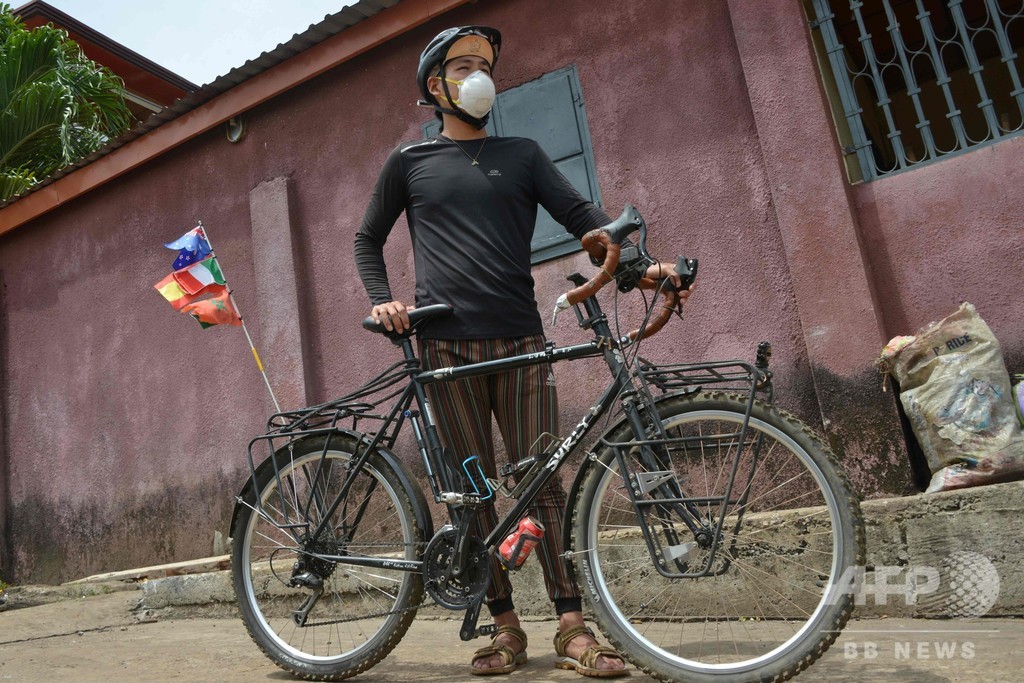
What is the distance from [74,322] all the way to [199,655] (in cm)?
481

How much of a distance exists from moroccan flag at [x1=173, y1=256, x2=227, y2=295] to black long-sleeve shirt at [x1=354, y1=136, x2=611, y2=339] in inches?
119

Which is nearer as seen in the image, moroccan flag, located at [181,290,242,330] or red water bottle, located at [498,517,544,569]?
red water bottle, located at [498,517,544,569]

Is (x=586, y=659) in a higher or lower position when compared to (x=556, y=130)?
lower

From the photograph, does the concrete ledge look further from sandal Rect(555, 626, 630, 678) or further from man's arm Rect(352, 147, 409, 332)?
man's arm Rect(352, 147, 409, 332)

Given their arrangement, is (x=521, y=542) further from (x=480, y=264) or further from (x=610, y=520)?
(x=480, y=264)

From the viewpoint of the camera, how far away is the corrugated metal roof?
5609 mm

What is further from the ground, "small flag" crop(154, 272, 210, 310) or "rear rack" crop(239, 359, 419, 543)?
"small flag" crop(154, 272, 210, 310)

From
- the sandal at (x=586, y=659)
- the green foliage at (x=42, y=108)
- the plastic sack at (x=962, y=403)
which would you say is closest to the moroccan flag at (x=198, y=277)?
the sandal at (x=586, y=659)

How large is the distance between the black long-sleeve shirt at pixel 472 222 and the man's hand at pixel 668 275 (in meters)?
0.38

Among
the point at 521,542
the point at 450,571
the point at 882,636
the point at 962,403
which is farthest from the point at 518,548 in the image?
the point at 962,403

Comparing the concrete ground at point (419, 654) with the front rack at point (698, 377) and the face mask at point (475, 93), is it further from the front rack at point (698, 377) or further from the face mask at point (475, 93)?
the face mask at point (475, 93)

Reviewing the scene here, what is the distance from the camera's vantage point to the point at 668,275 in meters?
2.49

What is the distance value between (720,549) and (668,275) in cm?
79

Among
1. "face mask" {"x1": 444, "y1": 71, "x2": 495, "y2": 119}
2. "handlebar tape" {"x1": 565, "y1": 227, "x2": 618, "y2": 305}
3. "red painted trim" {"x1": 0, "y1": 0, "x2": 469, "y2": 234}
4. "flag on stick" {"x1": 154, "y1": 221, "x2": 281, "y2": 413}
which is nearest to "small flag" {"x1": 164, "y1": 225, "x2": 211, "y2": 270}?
"flag on stick" {"x1": 154, "y1": 221, "x2": 281, "y2": 413}
